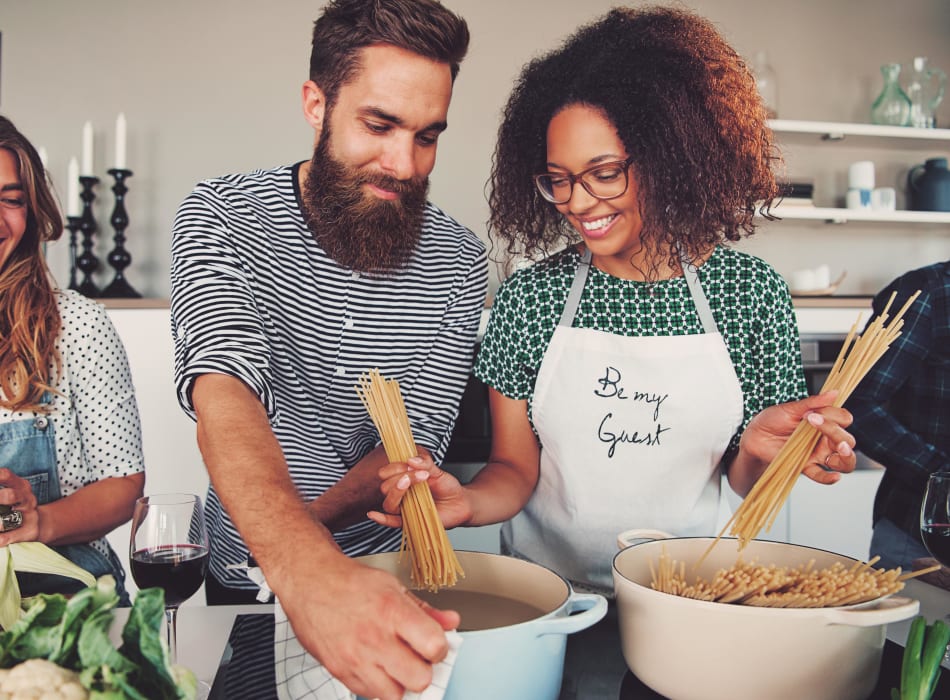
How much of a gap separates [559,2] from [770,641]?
10.3ft

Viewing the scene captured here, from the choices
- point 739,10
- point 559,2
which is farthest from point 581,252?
point 739,10

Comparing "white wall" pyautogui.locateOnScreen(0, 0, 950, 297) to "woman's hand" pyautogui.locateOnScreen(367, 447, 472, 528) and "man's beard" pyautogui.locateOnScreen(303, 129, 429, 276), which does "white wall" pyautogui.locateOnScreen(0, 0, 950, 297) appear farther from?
"woman's hand" pyautogui.locateOnScreen(367, 447, 472, 528)

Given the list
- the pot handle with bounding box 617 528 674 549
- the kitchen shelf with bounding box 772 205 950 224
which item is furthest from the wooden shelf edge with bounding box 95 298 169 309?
the kitchen shelf with bounding box 772 205 950 224

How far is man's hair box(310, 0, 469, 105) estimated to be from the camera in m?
1.22

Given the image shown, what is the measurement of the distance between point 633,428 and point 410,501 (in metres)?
0.48

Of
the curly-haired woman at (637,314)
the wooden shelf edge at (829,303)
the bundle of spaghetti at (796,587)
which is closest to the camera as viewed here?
the bundle of spaghetti at (796,587)

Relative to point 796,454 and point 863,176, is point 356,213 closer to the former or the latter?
point 796,454

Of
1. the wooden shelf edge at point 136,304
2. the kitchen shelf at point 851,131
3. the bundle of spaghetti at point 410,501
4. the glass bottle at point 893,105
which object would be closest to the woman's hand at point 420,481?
the bundle of spaghetti at point 410,501

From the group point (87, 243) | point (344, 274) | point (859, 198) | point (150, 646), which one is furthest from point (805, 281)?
point (150, 646)

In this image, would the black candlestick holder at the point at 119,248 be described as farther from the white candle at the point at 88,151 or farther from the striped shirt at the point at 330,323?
the striped shirt at the point at 330,323

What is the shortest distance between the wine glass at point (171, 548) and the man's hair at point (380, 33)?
2.45ft

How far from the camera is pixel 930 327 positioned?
1.67 meters

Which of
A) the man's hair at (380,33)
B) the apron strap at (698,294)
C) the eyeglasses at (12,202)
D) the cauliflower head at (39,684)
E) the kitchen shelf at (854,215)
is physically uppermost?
the man's hair at (380,33)

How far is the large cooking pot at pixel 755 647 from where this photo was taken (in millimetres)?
632
